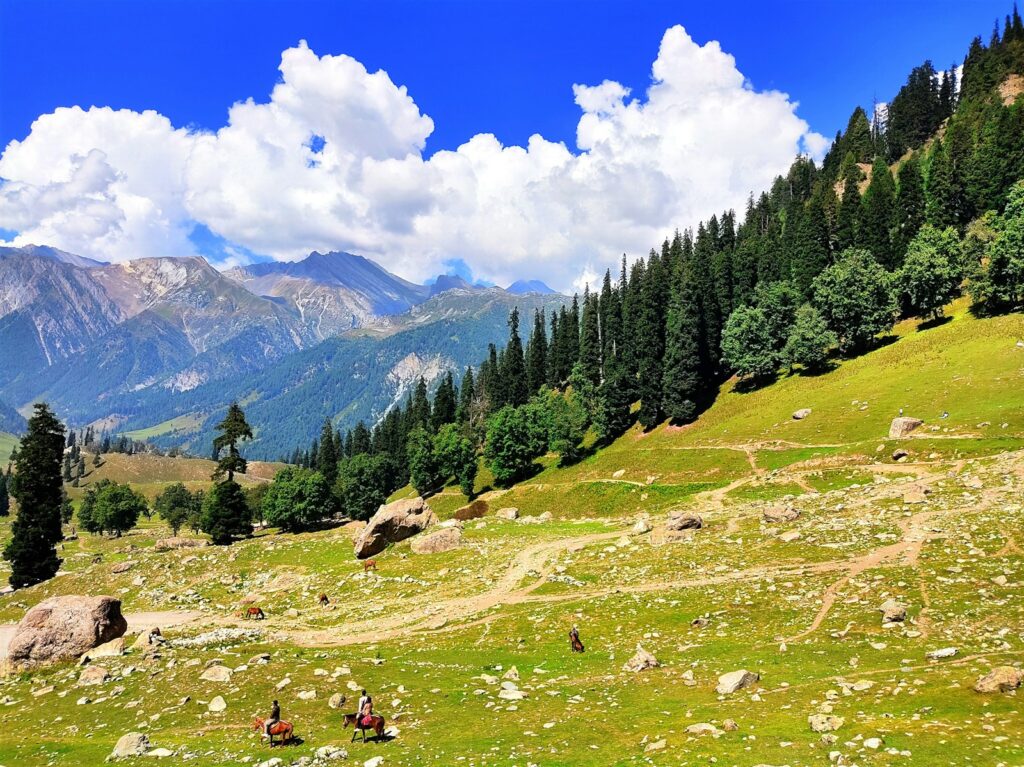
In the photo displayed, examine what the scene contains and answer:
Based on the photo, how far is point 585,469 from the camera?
96375mm

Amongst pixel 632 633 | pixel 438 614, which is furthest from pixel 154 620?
pixel 632 633

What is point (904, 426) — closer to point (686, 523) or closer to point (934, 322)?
point (686, 523)

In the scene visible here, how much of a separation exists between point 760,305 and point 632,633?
301 feet

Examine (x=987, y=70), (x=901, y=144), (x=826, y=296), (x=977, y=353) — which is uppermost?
(x=987, y=70)

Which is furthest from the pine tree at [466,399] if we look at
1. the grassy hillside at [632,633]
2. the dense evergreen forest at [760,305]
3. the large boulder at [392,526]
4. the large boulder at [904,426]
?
the large boulder at [904,426]

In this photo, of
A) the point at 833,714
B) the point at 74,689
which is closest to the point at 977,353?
the point at 833,714

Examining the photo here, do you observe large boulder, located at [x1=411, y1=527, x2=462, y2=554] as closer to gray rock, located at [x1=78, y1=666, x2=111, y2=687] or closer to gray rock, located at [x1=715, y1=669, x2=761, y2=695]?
gray rock, located at [x1=78, y1=666, x2=111, y2=687]

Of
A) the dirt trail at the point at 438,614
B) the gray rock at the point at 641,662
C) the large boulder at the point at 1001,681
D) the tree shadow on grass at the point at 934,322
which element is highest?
the tree shadow on grass at the point at 934,322

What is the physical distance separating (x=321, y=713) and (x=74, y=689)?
14.2 metres

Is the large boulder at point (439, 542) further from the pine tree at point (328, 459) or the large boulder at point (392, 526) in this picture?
the pine tree at point (328, 459)

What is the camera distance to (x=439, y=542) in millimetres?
52219

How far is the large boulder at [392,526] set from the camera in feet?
180

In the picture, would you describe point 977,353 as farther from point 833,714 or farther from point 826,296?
point 833,714

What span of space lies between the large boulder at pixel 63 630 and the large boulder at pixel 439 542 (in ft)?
75.5
